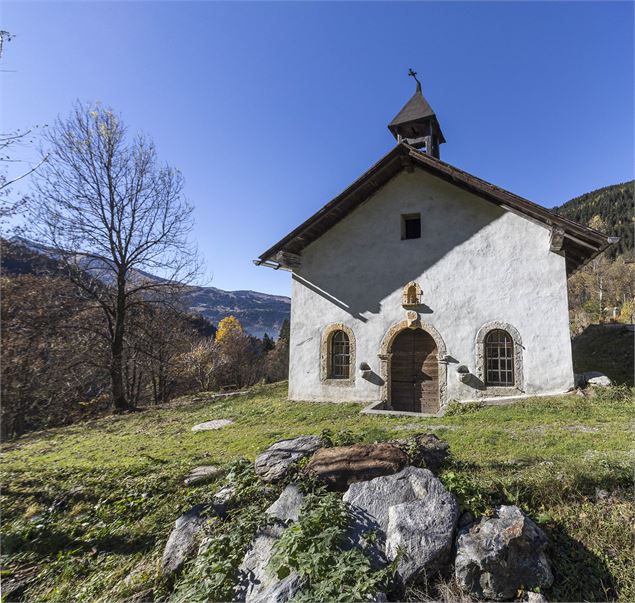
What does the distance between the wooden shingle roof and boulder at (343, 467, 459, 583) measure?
804cm

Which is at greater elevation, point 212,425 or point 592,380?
point 592,380

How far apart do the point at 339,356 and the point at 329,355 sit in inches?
13.3

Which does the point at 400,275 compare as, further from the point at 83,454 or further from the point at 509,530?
the point at 83,454

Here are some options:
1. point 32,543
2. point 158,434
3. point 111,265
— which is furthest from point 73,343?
point 32,543

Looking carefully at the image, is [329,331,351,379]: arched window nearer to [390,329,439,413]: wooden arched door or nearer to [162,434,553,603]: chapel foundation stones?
[390,329,439,413]: wooden arched door

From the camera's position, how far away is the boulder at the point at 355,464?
4.13 m

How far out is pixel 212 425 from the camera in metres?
9.86

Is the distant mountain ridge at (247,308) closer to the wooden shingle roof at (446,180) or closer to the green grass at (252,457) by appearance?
the wooden shingle roof at (446,180)

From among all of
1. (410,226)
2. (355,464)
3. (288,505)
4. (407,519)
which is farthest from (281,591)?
(410,226)

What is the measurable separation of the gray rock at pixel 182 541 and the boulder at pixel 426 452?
2.65m

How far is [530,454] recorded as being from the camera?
5.05 metres

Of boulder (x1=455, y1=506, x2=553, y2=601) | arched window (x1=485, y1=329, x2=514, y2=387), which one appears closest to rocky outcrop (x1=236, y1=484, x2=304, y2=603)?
boulder (x1=455, y1=506, x2=553, y2=601)

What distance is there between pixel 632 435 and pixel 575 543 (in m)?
3.79

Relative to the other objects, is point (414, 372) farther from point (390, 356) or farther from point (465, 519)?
point (465, 519)
